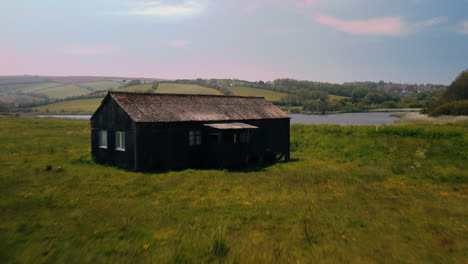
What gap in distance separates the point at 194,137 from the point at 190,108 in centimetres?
282

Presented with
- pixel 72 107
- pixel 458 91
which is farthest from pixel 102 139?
pixel 72 107

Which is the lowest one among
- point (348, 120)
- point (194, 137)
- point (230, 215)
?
point (230, 215)

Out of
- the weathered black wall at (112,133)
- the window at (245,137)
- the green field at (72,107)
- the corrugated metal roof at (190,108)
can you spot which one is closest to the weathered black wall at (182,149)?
the window at (245,137)

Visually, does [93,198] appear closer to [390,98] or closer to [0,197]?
[0,197]

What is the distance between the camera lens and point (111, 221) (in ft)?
31.5

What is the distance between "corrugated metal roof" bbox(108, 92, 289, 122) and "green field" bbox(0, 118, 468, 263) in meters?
4.45

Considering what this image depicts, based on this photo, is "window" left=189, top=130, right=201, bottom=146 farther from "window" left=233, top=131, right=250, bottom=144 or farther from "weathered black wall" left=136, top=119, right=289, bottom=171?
"window" left=233, top=131, right=250, bottom=144

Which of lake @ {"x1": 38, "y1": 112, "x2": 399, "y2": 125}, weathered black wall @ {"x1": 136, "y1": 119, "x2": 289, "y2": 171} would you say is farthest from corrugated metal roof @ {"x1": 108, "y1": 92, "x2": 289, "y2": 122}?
lake @ {"x1": 38, "y1": 112, "x2": 399, "y2": 125}

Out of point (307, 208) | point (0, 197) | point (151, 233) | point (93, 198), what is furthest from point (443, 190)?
point (0, 197)

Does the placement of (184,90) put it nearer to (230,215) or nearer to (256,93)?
Result: (256,93)

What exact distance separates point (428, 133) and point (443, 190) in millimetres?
16729

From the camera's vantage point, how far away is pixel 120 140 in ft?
68.0

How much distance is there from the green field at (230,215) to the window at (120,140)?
1797mm

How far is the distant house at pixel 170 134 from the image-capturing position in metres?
19.5
